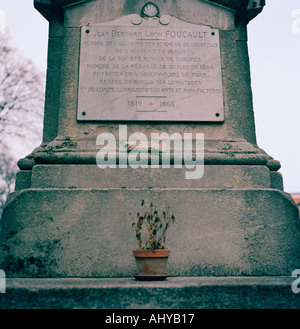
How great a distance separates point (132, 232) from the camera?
12.6 feet

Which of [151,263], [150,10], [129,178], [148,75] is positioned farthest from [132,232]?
[150,10]

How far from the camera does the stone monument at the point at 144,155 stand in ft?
12.4

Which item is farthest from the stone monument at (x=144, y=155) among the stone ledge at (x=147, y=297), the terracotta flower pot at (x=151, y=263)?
the stone ledge at (x=147, y=297)

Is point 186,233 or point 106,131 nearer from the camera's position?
point 186,233

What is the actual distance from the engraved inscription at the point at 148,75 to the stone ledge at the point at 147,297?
227 cm

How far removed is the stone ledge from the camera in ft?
8.20

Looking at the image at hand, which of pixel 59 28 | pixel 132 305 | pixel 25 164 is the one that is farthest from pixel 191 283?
pixel 59 28

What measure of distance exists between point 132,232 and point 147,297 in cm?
134

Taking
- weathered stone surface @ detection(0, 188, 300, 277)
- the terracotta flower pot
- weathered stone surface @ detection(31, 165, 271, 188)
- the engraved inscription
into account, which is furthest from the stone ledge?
the engraved inscription

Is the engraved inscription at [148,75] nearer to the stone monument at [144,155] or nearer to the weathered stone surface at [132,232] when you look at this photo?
the stone monument at [144,155]

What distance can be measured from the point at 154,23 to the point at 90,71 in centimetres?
97

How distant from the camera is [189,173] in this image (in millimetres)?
4113

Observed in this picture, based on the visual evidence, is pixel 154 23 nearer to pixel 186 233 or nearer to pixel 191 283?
pixel 186 233

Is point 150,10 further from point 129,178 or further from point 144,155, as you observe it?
point 129,178
